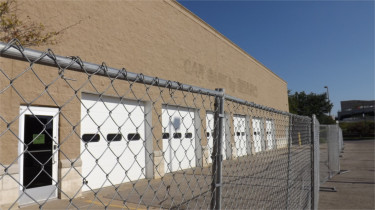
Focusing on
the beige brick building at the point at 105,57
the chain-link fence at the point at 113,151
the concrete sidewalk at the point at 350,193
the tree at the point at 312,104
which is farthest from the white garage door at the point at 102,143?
the tree at the point at 312,104

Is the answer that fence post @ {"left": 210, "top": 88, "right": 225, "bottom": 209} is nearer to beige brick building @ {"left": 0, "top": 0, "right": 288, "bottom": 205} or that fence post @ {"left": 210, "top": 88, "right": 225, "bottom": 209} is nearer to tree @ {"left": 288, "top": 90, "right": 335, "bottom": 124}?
beige brick building @ {"left": 0, "top": 0, "right": 288, "bottom": 205}

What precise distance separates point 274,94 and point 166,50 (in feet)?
57.6

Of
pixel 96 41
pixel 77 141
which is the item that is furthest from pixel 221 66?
pixel 77 141

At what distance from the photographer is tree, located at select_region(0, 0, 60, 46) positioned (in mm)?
6012

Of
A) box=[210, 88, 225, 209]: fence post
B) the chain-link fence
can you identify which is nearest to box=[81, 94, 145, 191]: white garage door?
the chain-link fence

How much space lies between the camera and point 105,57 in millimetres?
→ 8688

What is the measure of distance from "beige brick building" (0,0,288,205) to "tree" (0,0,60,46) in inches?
9.0

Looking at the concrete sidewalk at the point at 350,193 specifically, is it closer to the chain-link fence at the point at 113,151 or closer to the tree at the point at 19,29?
the chain-link fence at the point at 113,151

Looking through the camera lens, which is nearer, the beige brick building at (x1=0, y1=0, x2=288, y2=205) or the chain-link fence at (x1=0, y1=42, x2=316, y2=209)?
the chain-link fence at (x1=0, y1=42, x2=316, y2=209)

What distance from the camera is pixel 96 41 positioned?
332 inches

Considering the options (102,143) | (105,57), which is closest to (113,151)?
(102,143)

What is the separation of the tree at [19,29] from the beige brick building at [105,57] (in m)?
0.23

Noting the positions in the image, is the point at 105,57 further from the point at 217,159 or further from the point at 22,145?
the point at 217,159

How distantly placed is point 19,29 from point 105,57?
8.59 feet
